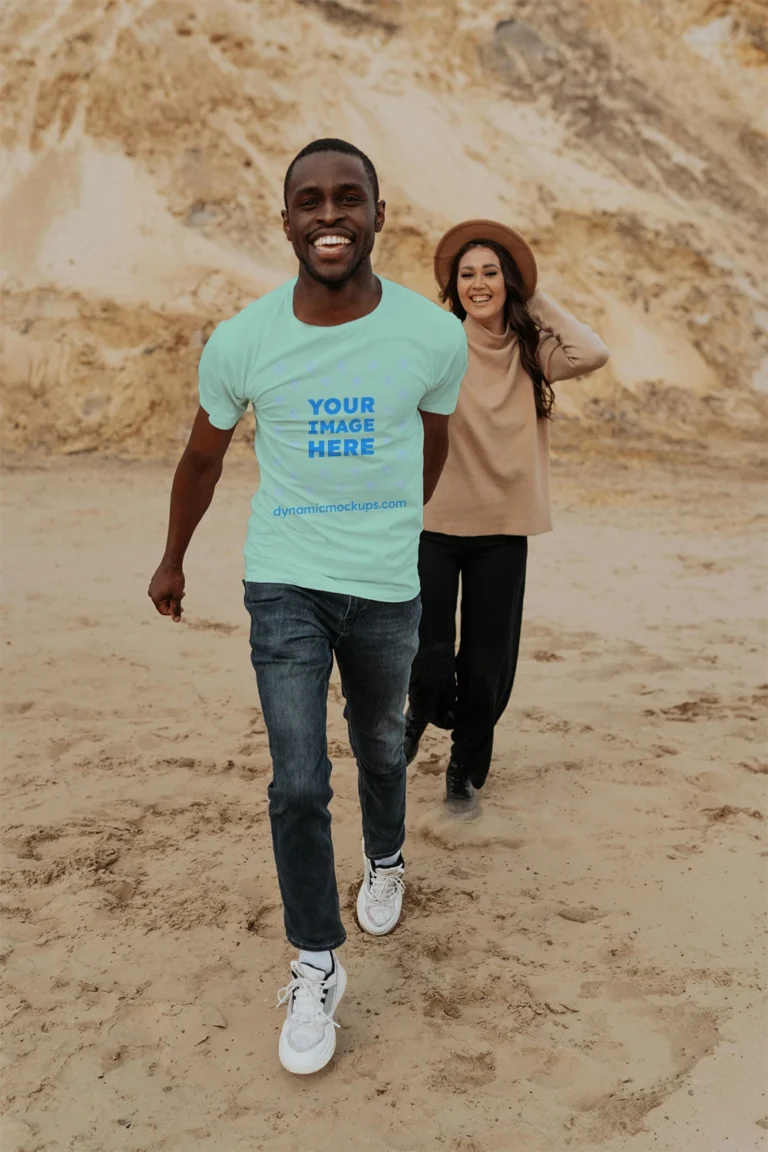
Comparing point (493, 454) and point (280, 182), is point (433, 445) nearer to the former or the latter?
point (493, 454)

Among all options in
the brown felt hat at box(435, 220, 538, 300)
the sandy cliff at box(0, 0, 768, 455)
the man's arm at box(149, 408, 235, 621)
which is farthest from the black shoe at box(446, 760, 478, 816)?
the sandy cliff at box(0, 0, 768, 455)

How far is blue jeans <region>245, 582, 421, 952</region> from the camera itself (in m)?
2.59

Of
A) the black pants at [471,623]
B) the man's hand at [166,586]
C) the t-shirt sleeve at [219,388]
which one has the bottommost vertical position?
the black pants at [471,623]

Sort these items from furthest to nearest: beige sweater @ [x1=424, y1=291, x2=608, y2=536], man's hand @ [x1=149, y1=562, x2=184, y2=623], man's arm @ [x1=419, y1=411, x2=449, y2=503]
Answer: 1. beige sweater @ [x1=424, y1=291, x2=608, y2=536]
2. man's arm @ [x1=419, y1=411, x2=449, y2=503]
3. man's hand @ [x1=149, y1=562, x2=184, y2=623]

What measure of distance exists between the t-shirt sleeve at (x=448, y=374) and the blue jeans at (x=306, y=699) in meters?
0.49

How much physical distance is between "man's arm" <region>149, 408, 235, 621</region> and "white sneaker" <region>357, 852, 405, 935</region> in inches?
38.0

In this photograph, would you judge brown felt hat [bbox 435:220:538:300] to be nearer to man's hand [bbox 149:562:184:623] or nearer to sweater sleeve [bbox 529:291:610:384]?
sweater sleeve [bbox 529:291:610:384]

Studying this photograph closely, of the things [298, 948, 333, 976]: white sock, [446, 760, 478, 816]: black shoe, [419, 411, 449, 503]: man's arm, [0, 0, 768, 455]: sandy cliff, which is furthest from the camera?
[0, 0, 768, 455]: sandy cliff

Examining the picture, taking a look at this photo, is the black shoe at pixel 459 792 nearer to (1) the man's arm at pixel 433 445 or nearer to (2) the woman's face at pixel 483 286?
(1) the man's arm at pixel 433 445

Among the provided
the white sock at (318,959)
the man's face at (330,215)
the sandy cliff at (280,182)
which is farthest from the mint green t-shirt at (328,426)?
the sandy cliff at (280,182)

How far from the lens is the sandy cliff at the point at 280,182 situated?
1289cm

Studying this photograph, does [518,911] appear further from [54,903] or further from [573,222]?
[573,222]

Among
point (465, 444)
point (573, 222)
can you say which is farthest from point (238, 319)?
point (573, 222)

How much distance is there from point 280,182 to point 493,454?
1162 cm
